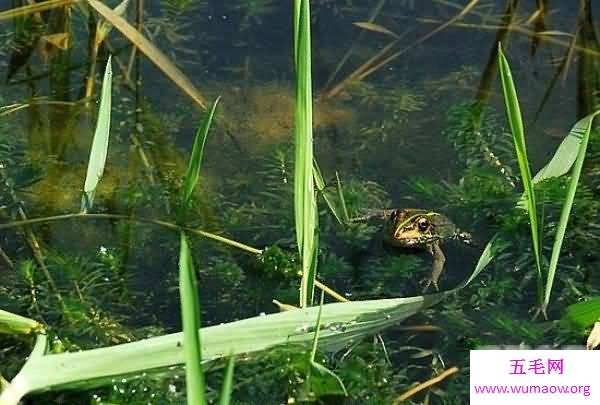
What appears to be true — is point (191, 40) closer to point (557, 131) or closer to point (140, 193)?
point (140, 193)

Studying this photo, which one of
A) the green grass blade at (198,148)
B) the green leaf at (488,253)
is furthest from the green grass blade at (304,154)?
the green leaf at (488,253)

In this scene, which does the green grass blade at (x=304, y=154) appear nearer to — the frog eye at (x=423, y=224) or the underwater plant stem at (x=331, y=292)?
the underwater plant stem at (x=331, y=292)

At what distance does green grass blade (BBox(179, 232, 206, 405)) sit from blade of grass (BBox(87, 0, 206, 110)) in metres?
1.97

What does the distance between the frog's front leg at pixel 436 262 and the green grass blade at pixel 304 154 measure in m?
0.47

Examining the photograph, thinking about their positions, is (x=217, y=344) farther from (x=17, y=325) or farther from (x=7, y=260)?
(x=7, y=260)

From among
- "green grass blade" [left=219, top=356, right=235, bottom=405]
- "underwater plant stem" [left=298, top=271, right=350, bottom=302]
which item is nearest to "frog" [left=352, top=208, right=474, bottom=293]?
"underwater plant stem" [left=298, top=271, right=350, bottom=302]

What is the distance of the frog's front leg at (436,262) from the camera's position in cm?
310

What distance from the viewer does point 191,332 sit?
5.82ft

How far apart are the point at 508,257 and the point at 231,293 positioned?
0.81 metres

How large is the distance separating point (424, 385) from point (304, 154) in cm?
68

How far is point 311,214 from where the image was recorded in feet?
8.86

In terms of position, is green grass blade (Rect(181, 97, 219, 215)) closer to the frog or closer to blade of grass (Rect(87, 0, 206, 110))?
the frog

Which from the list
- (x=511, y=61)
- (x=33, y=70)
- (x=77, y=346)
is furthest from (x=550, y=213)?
(x=33, y=70)

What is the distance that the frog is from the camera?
3189 mm
